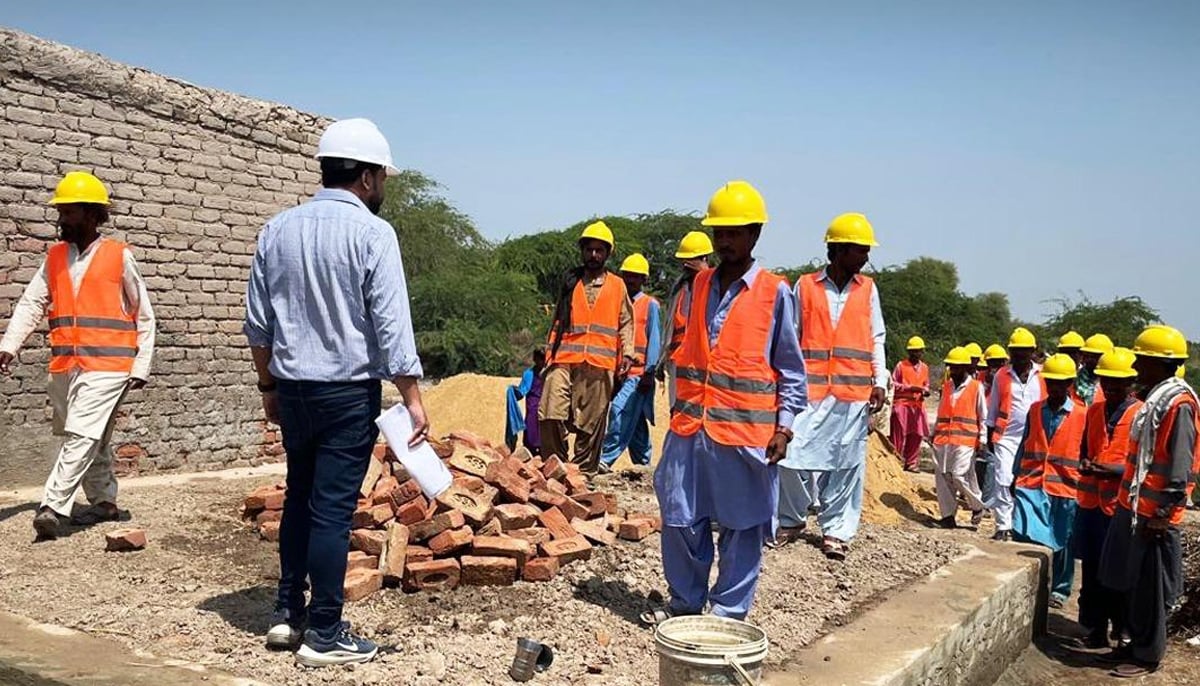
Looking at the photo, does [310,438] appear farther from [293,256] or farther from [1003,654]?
[1003,654]

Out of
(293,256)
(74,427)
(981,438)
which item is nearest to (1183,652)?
(981,438)

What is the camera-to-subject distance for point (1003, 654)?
5.90m

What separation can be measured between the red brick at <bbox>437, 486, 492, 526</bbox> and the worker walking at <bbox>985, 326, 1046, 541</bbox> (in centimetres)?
587

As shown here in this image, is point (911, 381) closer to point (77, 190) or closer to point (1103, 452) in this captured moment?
point (1103, 452)

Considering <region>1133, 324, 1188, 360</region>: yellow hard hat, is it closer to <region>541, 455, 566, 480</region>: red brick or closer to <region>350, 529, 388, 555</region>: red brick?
<region>541, 455, 566, 480</region>: red brick

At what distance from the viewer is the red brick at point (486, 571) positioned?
479 cm

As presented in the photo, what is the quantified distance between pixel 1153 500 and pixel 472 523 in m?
3.88

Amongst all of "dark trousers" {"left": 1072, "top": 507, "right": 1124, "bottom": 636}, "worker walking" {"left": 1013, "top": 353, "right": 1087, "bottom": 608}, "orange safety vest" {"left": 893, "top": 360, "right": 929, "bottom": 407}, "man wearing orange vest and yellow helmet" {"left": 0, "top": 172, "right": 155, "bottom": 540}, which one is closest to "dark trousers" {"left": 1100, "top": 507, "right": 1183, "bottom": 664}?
"dark trousers" {"left": 1072, "top": 507, "right": 1124, "bottom": 636}

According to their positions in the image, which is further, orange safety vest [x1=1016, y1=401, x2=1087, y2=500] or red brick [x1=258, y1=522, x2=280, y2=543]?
orange safety vest [x1=1016, y1=401, x2=1087, y2=500]

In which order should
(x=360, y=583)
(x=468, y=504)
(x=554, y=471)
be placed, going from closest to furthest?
(x=360, y=583), (x=468, y=504), (x=554, y=471)

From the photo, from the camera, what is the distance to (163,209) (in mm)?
8070

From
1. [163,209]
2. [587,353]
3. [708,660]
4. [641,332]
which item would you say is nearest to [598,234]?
[587,353]

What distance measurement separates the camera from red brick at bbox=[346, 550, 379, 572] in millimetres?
4750

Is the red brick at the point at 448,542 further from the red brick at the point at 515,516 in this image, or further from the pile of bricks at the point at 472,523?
the red brick at the point at 515,516
